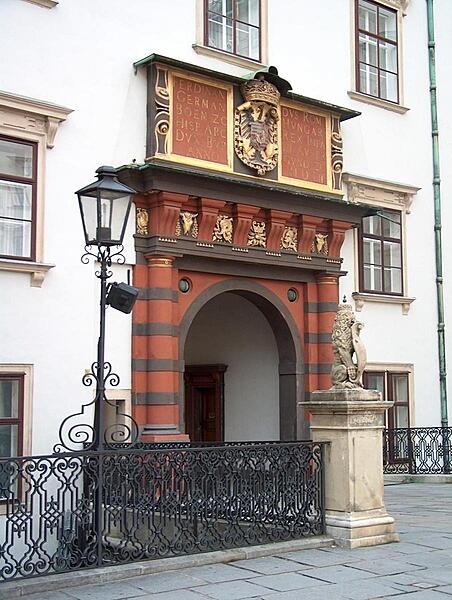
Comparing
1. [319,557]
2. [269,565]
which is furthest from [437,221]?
[269,565]

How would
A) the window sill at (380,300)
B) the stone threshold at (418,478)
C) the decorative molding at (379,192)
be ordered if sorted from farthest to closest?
1. the stone threshold at (418,478)
2. the decorative molding at (379,192)
3. the window sill at (380,300)

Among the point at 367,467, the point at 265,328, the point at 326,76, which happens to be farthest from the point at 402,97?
the point at 367,467

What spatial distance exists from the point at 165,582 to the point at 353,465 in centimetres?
283

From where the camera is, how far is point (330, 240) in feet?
51.1

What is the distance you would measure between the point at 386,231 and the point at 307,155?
9.09ft

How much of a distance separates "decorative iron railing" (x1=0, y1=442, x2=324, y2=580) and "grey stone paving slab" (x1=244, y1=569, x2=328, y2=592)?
1010 millimetres

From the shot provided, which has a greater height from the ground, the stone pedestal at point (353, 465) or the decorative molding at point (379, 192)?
the decorative molding at point (379, 192)

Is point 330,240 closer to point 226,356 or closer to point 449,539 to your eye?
point 226,356

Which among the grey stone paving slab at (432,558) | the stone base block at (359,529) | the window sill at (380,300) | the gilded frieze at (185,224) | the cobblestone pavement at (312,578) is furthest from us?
the window sill at (380,300)

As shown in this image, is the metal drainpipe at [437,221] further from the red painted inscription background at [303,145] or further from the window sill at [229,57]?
the window sill at [229,57]

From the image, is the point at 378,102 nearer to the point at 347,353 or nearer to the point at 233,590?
the point at 347,353

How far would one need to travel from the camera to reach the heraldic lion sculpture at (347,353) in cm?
1036

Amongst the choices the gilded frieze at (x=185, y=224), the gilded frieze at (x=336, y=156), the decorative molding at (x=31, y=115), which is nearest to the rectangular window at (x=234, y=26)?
the gilded frieze at (x=336, y=156)

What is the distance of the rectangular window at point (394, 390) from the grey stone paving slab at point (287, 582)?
857 cm
